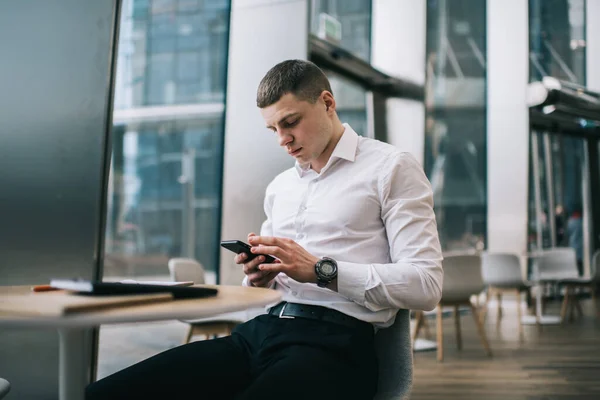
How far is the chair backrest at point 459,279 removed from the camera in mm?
5004

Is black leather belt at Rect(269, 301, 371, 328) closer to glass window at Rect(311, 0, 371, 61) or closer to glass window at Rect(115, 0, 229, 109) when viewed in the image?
glass window at Rect(115, 0, 229, 109)

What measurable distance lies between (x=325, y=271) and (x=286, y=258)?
0.34ft

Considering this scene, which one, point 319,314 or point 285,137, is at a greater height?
point 285,137

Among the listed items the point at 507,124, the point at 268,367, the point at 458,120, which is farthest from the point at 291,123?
the point at 507,124

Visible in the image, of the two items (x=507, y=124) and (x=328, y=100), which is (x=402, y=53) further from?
(x=328, y=100)

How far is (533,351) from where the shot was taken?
5117mm

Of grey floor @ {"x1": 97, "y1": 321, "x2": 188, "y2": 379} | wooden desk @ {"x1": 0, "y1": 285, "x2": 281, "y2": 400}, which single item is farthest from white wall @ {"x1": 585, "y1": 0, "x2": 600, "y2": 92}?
wooden desk @ {"x1": 0, "y1": 285, "x2": 281, "y2": 400}

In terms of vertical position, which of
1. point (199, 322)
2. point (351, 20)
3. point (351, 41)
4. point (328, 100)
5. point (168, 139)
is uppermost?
point (351, 20)

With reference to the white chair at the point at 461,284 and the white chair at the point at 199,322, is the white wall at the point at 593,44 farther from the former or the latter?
the white chair at the point at 199,322

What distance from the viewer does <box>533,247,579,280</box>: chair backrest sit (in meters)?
7.76

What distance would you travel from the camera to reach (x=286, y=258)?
1.40m

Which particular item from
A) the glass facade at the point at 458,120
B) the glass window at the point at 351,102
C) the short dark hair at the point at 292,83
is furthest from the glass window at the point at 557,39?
the short dark hair at the point at 292,83

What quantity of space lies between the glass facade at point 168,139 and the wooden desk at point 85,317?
2383 millimetres

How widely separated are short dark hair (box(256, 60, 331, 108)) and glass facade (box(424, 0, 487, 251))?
5.87m
